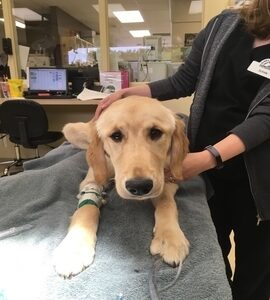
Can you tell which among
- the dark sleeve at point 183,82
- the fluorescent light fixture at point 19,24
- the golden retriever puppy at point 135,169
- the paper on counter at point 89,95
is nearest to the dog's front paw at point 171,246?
the golden retriever puppy at point 135,169

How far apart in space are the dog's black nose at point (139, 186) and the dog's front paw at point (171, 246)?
4.4 inches

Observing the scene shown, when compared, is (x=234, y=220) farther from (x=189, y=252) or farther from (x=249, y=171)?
(x=189, y=252)

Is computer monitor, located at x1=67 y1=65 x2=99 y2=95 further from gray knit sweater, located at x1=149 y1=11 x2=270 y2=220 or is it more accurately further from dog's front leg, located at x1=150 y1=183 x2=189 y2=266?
dog's front leg, located at x1=150 y1=183 x2=189 y2=266

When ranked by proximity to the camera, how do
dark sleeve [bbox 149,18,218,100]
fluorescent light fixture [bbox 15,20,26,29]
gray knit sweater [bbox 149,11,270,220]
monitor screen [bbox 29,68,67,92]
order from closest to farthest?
gray knit sweater [bbox 149,11,270,220], dark sleeve [bbox 149,18,218,100], monitor screen [bbox 29,68,67,92], fluorescent light fixture [bbox 15,20,26,29]

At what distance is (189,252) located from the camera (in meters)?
0.77

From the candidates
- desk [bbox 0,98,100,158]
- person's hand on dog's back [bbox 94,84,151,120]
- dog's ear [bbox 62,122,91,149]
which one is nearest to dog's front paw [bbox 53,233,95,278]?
person's hand on dog's back [bbox 94,84,151,120]

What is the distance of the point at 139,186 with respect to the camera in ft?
2.64

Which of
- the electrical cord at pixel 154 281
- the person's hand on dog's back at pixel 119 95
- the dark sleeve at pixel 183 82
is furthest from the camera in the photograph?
the dark sleeve at pixel 183 82

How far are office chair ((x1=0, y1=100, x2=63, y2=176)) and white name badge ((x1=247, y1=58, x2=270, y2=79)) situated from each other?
2410 millimetres

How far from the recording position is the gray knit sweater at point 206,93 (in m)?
1.04

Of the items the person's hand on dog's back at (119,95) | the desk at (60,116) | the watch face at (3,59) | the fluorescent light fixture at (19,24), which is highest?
the fluorescent light fixture at (19,24)

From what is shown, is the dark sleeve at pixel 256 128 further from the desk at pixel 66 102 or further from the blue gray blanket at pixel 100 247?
the desk at pixel 66 102

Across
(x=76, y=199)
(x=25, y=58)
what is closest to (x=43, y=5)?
(x=25, y=58)

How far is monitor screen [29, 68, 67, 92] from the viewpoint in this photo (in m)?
3.75
